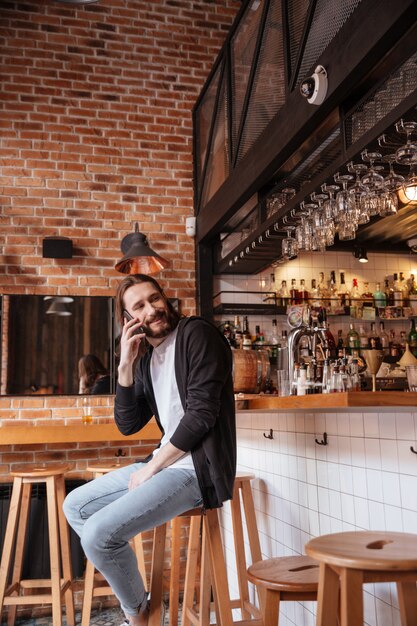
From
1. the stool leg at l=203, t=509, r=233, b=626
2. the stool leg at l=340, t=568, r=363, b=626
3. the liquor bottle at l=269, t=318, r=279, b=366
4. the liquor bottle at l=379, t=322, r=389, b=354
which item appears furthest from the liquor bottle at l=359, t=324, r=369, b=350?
the stool leg at l=340, t=568, r=363, b=626

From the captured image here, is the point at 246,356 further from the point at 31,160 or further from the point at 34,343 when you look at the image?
the point at 31,160

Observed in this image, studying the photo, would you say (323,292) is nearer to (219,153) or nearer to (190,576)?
(219,153)

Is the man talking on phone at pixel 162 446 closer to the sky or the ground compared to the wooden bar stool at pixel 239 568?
closer to the sky

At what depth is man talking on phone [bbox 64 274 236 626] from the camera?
6.56 feet

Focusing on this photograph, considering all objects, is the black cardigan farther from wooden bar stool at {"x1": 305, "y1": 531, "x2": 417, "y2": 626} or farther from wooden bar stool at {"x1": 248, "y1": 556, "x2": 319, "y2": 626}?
wooden bar stool at {"x1": 305, "y1": 531, "x2": 417, "y2": 626}

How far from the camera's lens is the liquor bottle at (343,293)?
5128 mm

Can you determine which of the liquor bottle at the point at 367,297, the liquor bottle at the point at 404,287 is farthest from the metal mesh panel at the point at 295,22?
the liquor bottle at the point at 404,287

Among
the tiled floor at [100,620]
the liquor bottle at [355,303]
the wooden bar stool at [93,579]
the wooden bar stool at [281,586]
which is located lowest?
the tiled floor at [100,620]

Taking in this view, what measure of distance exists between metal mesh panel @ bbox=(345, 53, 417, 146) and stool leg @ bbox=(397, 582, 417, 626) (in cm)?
162

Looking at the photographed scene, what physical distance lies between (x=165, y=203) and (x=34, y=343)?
59.6 inches

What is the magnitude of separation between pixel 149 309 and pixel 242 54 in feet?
7.50

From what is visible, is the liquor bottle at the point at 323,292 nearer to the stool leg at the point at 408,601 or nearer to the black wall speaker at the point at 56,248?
the black wall speaker at the point at 56,248

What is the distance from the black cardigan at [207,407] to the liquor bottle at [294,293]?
2.69 meters

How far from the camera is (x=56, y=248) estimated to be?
4629 millimetres
